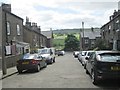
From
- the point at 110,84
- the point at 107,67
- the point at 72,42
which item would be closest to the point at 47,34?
the point at 72,42

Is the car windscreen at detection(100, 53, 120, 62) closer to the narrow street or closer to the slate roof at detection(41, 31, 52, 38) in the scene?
the narrow street

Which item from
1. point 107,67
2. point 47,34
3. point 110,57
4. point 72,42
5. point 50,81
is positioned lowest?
point 50,81

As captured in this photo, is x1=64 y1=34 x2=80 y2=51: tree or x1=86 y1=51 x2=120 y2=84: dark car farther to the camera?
x1=64 y1=34 x2=80 y2=51: tree

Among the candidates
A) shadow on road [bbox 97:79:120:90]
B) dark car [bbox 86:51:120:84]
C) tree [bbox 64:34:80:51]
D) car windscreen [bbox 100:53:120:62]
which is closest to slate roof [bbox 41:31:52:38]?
A: tree [bbox 64:34:80:51]

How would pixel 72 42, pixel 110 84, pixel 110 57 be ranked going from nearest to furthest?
pixel 110 57 → pixel 110 84 → pixel 72 42

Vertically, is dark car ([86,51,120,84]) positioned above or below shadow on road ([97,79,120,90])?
above

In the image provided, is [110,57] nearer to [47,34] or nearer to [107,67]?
[107,67]

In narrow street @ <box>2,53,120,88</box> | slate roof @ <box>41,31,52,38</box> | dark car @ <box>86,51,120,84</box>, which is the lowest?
narrow street @ <box>2,53,120,88</box>

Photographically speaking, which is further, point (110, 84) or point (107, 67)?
point (110, 84)

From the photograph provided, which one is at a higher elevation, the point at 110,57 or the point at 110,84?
the point at 110,57

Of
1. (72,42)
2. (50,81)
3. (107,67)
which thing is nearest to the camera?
(107,67)

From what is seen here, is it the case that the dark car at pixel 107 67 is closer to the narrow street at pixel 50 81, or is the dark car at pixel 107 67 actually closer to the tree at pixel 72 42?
the narrow street at pixel 50 81

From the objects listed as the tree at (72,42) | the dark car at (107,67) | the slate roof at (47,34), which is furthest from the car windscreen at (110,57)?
the slate roof at (47,34)

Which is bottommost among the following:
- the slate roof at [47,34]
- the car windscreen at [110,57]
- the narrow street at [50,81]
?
the narrow street at [50,81]
